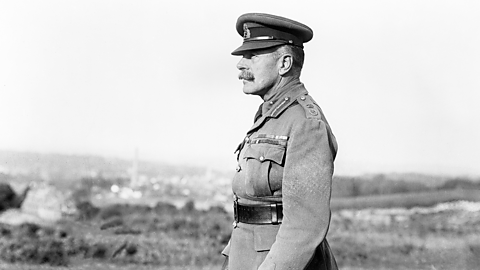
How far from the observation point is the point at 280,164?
318 cm

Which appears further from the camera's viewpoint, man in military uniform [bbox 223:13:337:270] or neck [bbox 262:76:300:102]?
neck [bbox 262:76:300:102]

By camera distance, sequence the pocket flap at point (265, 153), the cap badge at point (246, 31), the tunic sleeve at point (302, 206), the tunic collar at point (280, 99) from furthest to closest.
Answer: the cap badge at point (246, 31) < the tunic collar at point (280, 99) < the pocket flap at point (265, 153) < the tunic sleeve at point (302, 206)

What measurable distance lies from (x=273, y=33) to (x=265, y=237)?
1.01 metres

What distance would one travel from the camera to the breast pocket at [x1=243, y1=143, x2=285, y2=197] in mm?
3186

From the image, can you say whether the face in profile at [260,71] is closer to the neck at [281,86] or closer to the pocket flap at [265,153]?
the neck at [281,86]

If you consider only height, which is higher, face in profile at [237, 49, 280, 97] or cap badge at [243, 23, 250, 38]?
cap badge at [243, 23, 250, 38]

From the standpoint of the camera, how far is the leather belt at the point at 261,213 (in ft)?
10.6

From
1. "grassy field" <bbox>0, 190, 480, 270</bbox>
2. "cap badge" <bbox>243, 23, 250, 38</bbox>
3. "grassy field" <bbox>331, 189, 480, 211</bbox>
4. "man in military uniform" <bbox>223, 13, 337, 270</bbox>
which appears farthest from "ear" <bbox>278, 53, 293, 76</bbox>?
"grassy field" <bbox>331, 189, 480, 211</bbox>

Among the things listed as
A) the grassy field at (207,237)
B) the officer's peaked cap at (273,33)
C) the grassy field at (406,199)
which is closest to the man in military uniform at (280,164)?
the officer's peaked cap at (273,33)

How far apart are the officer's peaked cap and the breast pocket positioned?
1.68 feet

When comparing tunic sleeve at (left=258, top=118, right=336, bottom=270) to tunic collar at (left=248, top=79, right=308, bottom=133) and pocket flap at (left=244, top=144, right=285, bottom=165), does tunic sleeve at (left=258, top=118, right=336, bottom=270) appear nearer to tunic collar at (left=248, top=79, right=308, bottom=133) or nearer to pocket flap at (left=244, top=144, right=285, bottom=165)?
pocket flap at (left=244, top=144, right=285, bottom=165)

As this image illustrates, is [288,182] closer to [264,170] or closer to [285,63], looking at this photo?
[264,170]

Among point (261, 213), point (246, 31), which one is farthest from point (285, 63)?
point (261, 213)

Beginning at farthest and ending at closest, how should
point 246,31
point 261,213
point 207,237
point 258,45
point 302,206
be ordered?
1. point 207,237
2. point 246,31
3. point 258,45
4. point 261,213
5. point 302,206
